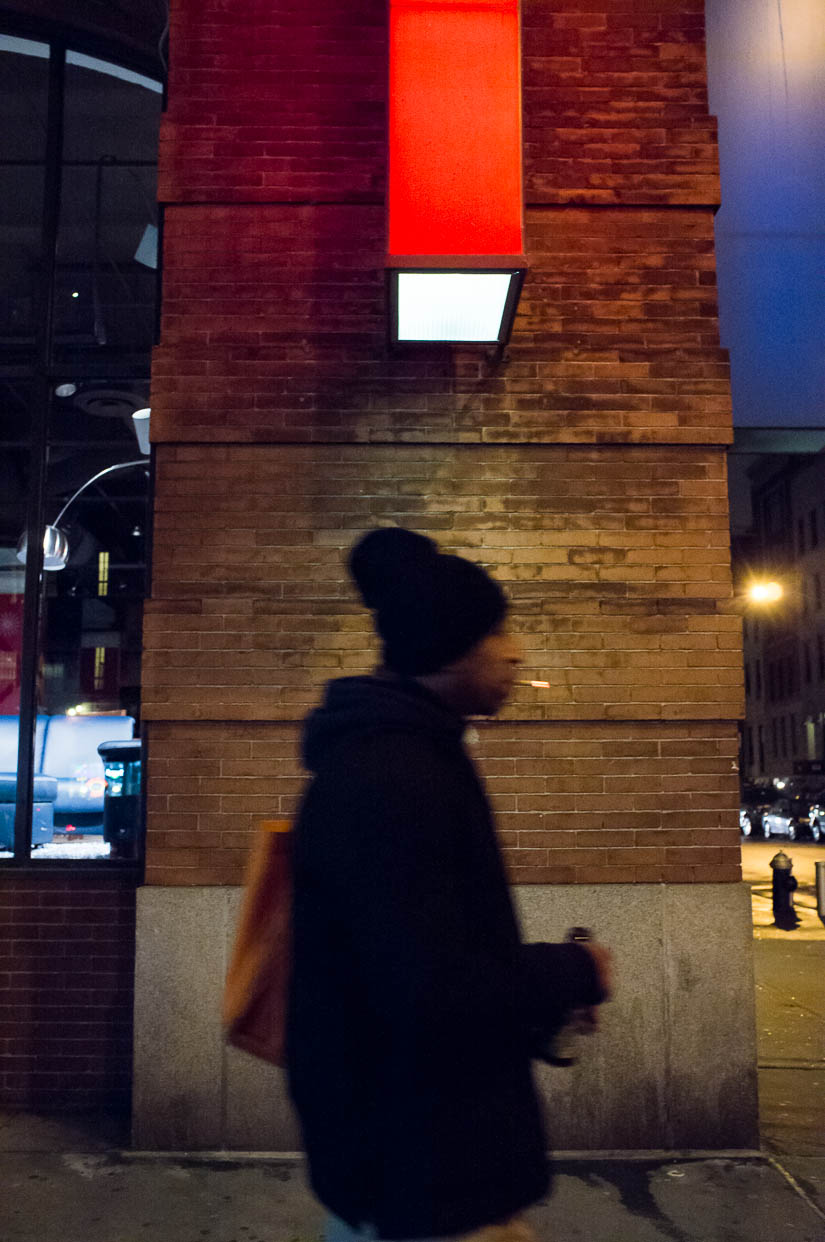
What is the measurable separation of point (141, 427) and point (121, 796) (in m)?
2.05

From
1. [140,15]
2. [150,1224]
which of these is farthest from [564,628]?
[140,15]

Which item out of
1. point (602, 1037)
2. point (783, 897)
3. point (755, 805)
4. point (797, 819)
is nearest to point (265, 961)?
point (602, 1037)

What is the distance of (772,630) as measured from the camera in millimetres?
73188

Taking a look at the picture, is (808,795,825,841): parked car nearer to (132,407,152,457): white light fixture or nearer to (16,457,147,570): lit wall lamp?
(132,407,152,457): white light fixture

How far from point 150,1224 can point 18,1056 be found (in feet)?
5.28

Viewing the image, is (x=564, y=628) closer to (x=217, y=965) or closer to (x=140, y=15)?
(x=217, y=965)

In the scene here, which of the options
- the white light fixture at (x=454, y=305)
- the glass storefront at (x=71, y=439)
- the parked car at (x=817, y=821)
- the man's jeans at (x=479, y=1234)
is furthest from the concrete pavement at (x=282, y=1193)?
the parked car at (x=817, y=821)

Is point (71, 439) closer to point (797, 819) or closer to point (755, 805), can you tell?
point (797, 819)

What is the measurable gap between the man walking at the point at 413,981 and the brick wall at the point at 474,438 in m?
3.45

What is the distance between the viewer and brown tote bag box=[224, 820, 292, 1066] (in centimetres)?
180

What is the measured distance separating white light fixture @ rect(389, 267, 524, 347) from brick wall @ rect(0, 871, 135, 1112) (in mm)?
3133

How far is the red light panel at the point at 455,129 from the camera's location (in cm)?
487

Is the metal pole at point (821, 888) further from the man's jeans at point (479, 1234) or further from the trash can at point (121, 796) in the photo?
the man's jeans at point (479, 1234)

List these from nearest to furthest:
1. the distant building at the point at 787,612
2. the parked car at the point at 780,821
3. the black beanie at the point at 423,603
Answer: the black beanie at the point at 423,603, the parked car at the point at 780,821, the distant building at the point at 787,612
